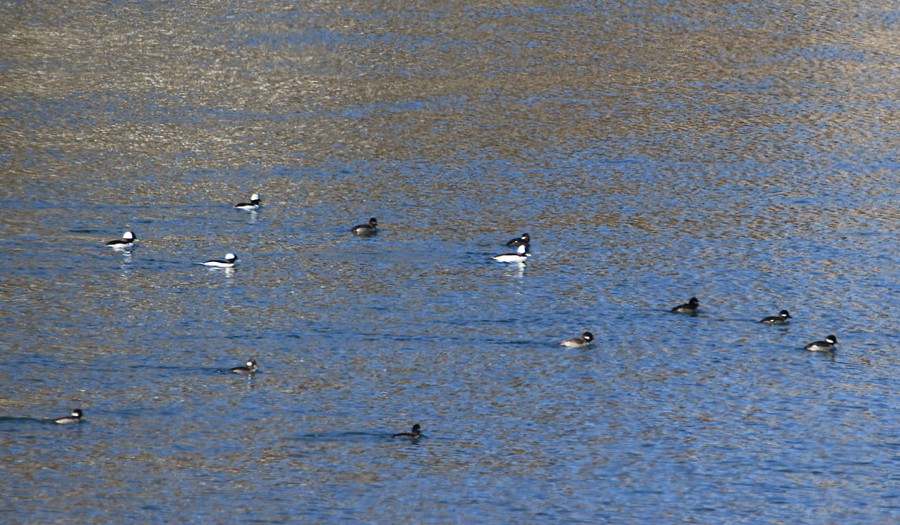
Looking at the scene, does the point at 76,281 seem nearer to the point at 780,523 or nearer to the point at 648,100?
the point at 780,523

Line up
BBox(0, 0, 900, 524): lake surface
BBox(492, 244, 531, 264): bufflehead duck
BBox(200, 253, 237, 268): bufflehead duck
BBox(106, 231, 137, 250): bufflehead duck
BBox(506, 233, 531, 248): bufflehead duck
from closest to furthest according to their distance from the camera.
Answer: BBox(0, 0, 900, 524): lake surface → BBox(200, 253, 237, 268): bufflehead duck → BBox(106, 231, 137, 250): bufflehead duck → BBox(492, 244, 531, 264): bufflehead duck → BBox(506, 233, 531, 248): bufflehead duck

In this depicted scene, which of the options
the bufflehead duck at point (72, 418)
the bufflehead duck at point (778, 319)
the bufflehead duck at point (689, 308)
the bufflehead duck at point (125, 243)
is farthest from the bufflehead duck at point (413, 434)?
the bufflehead duck at point (125, 243)

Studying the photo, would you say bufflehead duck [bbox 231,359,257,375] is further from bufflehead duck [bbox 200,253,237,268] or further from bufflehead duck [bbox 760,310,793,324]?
bufflehead duck [bbox 760,310,793,324]

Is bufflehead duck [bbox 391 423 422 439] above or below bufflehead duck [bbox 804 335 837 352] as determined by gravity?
below

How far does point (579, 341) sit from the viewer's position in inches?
1457

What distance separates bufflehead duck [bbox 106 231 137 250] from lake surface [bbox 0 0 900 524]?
476 millimetres

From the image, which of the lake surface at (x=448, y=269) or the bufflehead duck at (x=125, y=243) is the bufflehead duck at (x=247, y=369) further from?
the bufflehead duck at (x=125, y=243)

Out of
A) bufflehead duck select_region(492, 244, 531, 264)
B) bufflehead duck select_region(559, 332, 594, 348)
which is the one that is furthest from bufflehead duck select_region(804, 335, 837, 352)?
bufflehead duck select_region(492, 244, 531, 264)

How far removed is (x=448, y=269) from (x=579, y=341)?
6687 millimetres

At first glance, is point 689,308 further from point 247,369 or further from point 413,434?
point 247,369

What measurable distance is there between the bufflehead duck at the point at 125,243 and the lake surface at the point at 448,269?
48 centimetres

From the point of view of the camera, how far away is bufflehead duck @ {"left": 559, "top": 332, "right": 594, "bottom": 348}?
1454 inches

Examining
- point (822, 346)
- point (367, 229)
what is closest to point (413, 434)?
point (822, 346)

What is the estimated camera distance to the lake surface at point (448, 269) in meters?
29.9
